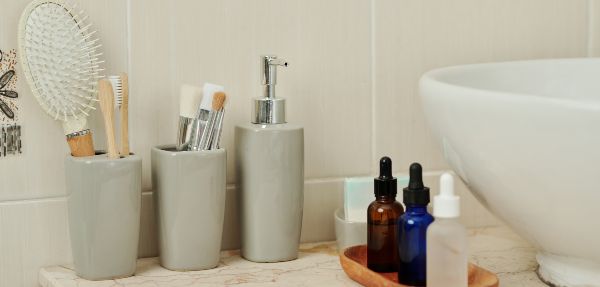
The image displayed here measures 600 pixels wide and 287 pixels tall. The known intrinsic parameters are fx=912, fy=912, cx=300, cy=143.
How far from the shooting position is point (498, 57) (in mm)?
1304

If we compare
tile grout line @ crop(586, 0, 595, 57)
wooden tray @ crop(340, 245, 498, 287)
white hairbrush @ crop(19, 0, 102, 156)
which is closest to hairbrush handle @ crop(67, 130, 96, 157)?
white hairbrush @ crop(19, 0, 102, 156)

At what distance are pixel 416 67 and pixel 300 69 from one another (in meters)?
0.17

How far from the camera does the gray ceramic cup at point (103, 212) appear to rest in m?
0.99

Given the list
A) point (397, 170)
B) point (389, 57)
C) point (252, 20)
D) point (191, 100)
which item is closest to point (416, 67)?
point (389, 57)

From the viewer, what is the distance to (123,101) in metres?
1.03

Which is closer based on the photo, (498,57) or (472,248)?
(472,248)

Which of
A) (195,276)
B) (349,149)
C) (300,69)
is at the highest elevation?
(300,69)

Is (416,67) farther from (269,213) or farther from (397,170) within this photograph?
(269,213)

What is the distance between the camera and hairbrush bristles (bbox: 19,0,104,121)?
1.01 meters

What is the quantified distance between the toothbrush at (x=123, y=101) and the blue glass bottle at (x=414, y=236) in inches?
12.9

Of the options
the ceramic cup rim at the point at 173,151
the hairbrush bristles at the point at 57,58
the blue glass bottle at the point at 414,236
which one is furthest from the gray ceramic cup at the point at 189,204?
the blue glass bottle at the point at 414,236

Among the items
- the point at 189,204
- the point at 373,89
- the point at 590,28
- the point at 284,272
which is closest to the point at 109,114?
the point at 189,204

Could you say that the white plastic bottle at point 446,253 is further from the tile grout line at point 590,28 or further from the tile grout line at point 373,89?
the tile grout line at point 590,28

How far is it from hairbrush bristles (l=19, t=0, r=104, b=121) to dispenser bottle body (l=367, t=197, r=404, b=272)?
0.35 meters
